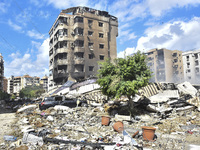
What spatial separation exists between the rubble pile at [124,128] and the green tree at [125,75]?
1.99m

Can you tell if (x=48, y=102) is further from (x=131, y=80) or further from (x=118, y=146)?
(x=118, y=146)

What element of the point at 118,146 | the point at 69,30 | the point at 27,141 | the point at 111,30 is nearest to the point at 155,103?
the point at 118,146

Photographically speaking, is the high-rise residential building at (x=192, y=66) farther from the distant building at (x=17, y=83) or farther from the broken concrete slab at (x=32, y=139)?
the distant building at (x=17, y=83)

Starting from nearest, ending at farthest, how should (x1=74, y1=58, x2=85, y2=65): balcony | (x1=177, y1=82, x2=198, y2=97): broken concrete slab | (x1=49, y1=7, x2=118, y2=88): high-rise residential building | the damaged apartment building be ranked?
1. (x1=177, y1=82, x2=198, y2=97): broken concrete slab
2. (x1=74, y1=58, x2=85, y2=65): balcony
3. (x1=49, y1=7, x2=118, y2=88): high-rise residential building
4. the damaged apartment building

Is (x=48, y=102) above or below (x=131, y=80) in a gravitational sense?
below

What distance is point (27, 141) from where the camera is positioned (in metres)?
6.01

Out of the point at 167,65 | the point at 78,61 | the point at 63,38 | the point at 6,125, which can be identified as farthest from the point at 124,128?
the point at 167,65

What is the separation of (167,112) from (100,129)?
6155mm

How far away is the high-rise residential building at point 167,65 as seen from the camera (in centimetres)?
6312

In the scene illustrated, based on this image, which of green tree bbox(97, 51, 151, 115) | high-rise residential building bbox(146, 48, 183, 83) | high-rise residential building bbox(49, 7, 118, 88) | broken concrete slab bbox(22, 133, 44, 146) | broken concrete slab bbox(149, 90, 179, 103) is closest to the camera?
broken concrete slab bbox(22, 133, 44, 146)

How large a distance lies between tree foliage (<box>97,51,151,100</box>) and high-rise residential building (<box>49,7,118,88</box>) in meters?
24.7

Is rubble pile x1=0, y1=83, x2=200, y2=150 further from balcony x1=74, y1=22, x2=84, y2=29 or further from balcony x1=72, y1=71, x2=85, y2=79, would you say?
balcony x1=74, y1=22, x2=84, y2=29

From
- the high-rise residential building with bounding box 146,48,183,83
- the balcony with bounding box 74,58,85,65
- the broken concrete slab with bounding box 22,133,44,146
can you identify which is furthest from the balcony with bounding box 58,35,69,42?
the high-rise residential building with bounding box 146,48,183,83

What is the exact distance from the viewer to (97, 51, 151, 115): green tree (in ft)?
35.4
